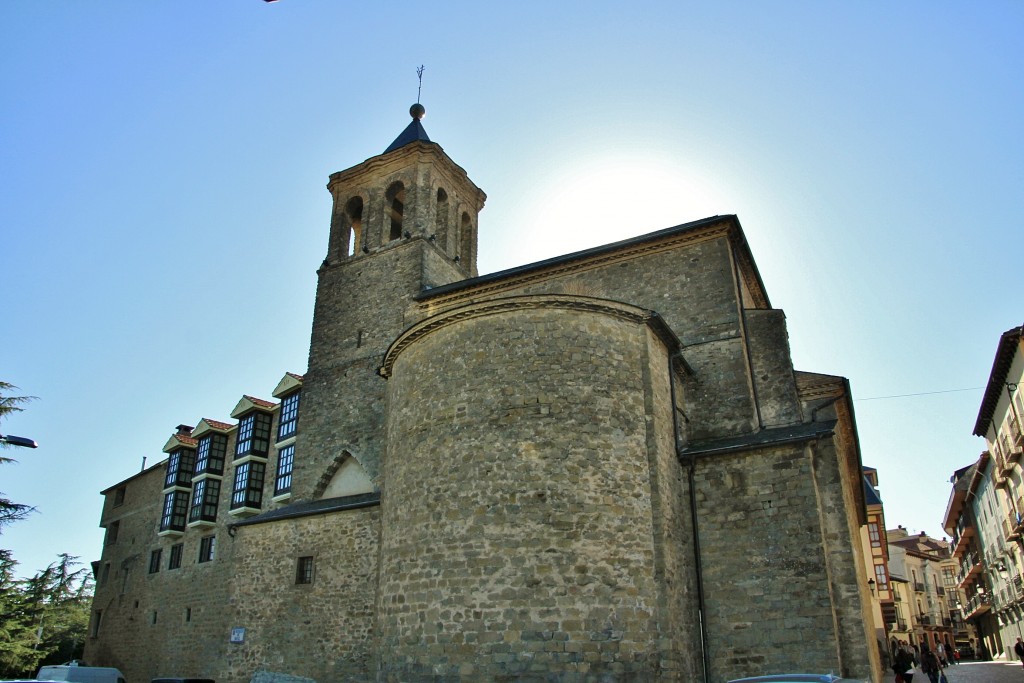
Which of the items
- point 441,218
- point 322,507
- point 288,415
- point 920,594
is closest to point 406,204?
point 441,218

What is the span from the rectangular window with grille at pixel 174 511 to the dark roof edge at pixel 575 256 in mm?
13190

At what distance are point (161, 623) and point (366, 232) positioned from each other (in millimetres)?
14298

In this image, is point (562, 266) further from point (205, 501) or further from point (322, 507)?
point (205, 501)

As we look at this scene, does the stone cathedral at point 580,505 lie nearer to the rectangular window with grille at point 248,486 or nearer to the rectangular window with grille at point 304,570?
the rectangular window with grille at point 304,570

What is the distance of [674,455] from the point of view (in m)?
12.5

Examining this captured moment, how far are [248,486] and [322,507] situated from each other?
7.23 m

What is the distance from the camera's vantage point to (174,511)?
24.8 m

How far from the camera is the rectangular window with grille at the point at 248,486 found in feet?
70.6

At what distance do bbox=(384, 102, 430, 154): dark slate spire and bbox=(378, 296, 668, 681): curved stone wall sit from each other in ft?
38.8

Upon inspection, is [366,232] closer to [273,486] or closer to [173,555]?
[273,486]

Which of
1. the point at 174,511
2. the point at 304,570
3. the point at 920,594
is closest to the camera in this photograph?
the point at 304,570

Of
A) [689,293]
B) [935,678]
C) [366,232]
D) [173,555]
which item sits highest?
[366,232]

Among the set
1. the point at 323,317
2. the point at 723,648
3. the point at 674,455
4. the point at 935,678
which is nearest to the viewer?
the point at 723,648

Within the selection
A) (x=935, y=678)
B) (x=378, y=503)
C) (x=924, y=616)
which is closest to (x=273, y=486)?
(x=378, y=503)
